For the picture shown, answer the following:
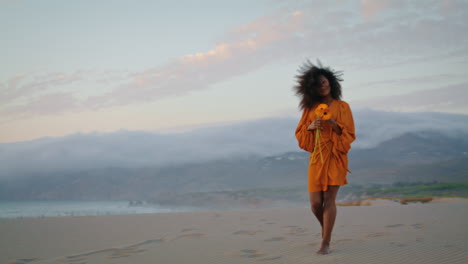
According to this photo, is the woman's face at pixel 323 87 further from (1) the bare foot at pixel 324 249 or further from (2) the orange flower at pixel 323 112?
(1) the bare foot at pixel 324 249

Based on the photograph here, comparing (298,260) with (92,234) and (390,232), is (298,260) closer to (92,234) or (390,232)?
(390,232)

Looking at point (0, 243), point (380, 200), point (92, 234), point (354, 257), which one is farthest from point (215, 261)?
point (380, 200)

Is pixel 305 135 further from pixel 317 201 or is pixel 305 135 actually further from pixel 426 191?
pixel 426 191

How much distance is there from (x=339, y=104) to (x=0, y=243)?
5.72 meters

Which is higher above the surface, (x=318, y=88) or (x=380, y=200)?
(x=318, y=88)

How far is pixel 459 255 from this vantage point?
4777 millimetres

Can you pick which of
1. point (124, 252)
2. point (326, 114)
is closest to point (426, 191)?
point (326, 114)

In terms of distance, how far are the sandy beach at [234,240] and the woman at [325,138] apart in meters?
0.58

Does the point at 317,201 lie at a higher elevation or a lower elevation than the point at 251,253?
higher

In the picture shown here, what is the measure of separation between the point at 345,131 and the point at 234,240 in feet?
8.48

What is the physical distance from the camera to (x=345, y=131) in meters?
5.05

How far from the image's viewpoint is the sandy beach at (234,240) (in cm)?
504

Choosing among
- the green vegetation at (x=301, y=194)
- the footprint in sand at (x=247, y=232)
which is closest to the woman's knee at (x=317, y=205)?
the footprint in sand at (x=247, y=232)

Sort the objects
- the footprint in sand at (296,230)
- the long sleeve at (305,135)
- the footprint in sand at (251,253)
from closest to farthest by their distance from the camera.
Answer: the footprint in sand at (251,253) < the long sleeve at (305,135) < the footprint in sand at (296,230)
